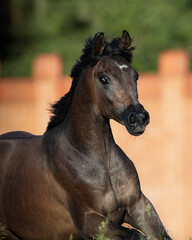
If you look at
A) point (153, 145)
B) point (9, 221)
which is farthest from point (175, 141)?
point (9, 221)

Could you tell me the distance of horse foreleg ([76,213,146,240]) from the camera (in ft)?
17.4

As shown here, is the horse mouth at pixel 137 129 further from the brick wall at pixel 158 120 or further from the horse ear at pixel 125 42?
the brick wall at pixel 158 120

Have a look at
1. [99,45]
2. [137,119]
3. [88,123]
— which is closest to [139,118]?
[137,119]

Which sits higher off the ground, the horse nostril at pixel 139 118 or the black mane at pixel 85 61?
the black mane at pixel 85 61

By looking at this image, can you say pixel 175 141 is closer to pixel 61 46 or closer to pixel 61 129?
pixel 61 46

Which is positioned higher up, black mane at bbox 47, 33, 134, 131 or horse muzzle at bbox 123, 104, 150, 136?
black mane at bbox 47, 33, 134, 131

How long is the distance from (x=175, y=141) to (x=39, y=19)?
10.4m

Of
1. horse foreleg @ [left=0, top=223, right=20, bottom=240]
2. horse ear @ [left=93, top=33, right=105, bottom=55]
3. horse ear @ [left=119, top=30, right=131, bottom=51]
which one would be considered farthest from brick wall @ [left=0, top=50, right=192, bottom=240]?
horse ear @ [left=93, top=33, right=105, bottom=55]

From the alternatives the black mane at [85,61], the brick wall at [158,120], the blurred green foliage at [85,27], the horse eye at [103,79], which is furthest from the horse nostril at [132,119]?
the blurred green foliage at [85,27]

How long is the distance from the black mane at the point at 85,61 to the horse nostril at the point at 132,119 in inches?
27.7

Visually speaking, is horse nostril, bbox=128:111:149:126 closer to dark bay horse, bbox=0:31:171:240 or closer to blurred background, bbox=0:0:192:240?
dark bay horse, bbox=0:31:171:240

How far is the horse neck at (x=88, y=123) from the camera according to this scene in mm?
5621

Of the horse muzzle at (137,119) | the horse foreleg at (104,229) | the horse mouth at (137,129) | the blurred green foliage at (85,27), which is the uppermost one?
the blurred green foliage at (85,27)

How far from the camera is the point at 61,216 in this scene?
579 cm
